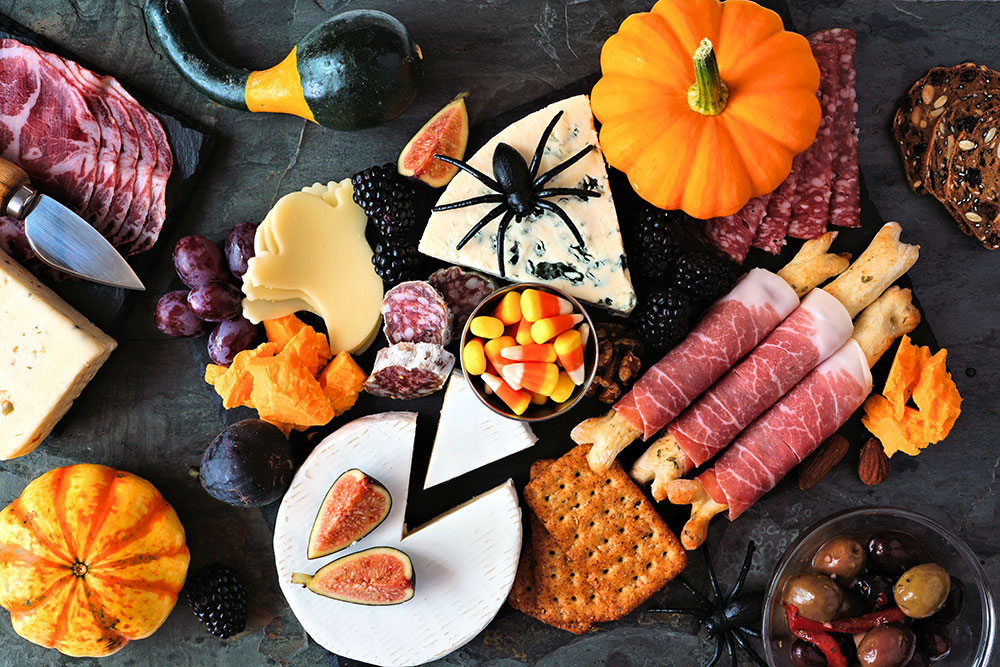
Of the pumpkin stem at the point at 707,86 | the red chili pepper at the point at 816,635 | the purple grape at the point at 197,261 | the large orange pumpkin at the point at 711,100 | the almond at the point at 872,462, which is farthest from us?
the almond at the point at 872,462

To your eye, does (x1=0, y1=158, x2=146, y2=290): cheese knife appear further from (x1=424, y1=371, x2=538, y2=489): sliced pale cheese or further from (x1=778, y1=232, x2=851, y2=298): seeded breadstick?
(x1=778, y1=232, x2=851, y2=298): seeded breadstick

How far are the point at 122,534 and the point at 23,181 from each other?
107 centimetres

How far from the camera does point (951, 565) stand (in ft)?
6.88

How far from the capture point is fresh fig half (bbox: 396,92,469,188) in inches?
84.8

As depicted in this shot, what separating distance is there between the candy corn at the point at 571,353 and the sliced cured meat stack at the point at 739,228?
0.58 m

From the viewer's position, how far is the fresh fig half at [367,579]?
208 cm

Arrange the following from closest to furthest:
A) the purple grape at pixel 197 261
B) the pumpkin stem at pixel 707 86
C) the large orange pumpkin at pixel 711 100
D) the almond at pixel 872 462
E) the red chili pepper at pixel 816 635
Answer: the pumpkin stem at pixel 707 86 < the large orange pumpkin at pixel 711 100 < the red chili pepper at pixel 816 635 < the purple grape at pixel 197 261 < the almond at pixel 872 462

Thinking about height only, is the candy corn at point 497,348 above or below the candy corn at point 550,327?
below

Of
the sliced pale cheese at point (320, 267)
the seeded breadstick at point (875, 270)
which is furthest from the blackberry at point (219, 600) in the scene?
the seeded breadstick at point (875, 270)

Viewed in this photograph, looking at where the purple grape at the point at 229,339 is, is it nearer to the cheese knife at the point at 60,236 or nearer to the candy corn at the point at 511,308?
the cheese knife at the point at 60,236

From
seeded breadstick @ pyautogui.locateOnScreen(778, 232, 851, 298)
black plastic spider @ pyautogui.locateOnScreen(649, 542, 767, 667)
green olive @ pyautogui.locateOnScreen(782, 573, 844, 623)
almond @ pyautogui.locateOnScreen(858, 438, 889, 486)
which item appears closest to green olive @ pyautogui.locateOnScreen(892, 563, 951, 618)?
green olive @ pyautogui.locateOnScreen(782, 573, 844, 623)

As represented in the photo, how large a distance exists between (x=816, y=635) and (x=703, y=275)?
1.08 m

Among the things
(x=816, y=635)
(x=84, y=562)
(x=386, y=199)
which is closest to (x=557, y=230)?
(x=386, y=199)

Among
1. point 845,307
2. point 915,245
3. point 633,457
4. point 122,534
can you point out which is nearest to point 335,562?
point 122,534
